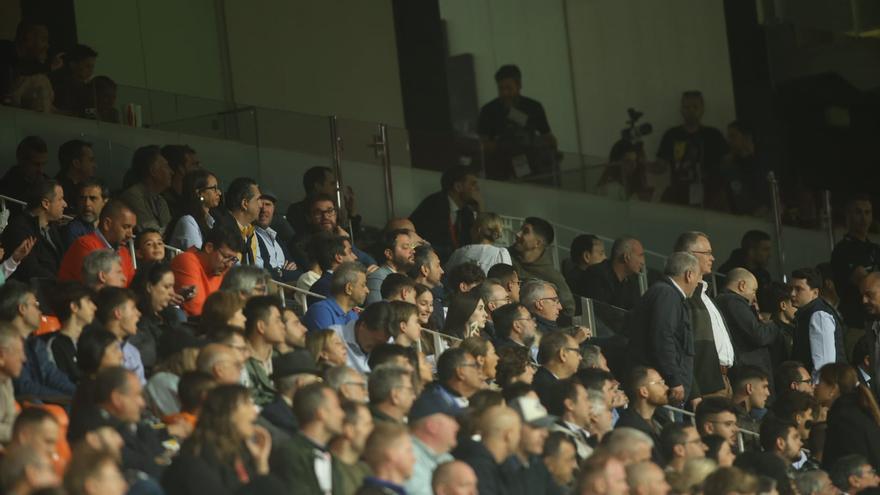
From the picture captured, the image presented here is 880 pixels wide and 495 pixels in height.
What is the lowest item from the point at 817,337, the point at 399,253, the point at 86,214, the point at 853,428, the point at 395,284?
the point at 853,428

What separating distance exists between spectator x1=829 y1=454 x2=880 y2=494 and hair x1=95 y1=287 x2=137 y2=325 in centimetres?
364

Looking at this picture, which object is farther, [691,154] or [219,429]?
[691,154]

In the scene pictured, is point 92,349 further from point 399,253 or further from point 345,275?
point 399,253

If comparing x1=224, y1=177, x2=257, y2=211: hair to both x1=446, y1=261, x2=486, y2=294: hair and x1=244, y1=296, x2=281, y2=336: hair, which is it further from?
x1=244, y1=296, x2=281, y2=336: hair

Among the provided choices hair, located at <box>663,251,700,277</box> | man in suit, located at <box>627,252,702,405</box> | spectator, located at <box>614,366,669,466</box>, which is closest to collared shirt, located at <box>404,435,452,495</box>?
spectator, located at <box>614,366,669,466</box>

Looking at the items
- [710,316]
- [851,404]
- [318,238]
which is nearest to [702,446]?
[851,404]

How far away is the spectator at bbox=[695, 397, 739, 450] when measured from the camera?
1006 cm

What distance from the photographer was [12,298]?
867 centimetres

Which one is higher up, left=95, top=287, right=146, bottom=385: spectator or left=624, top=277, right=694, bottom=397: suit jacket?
left=95, top=287, right=146, bottom=385: spectator

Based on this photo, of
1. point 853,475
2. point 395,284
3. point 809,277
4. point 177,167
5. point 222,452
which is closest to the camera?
point 222,452

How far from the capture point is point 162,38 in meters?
16.8

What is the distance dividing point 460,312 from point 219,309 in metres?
1.96

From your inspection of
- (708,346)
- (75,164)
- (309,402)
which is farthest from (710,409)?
(75,164)

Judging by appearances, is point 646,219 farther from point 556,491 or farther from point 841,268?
point 556,491
